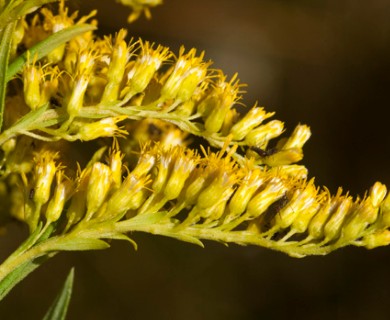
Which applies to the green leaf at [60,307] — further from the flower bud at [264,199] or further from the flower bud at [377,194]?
the flower bud at [377,194]

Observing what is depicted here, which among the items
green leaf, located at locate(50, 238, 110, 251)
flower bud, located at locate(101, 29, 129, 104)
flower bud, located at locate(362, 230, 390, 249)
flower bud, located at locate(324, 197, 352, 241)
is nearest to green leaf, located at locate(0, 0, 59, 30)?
flower bud, located at locate(101, 29, 129, 104)

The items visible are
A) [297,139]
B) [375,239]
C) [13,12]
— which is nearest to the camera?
[13,12]

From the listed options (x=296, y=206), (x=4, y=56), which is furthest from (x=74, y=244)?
(x=296, y=206)

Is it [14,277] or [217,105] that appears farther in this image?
[217,105]

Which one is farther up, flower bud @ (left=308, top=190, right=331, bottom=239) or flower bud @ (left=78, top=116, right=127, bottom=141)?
flower bud @ (left=78, top=116, right=127, bottom=141)

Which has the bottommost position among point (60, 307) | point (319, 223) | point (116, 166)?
point (60, 307)

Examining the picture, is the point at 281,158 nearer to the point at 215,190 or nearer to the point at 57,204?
the point at 215,190

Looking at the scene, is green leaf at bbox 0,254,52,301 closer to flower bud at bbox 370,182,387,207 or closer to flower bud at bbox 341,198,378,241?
flower bud at bbox 341,198,378,241

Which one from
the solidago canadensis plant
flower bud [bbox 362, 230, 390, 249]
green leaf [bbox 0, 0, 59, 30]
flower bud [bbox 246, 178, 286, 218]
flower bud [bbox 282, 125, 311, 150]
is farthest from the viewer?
flower bud [bbox 282, 125, 311, 150]

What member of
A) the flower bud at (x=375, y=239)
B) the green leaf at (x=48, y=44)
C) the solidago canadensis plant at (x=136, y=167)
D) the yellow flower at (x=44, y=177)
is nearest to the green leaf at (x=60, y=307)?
the solidago canadensis plant at (x=136, y=167)

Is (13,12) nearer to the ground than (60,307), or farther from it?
farther from it
